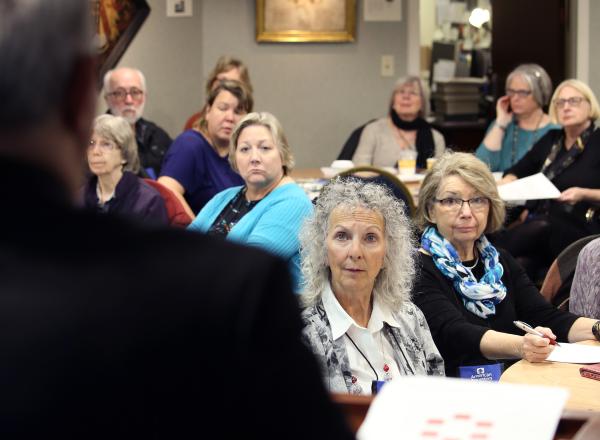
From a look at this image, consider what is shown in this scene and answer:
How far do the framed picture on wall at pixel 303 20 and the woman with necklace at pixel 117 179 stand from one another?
3.17 m

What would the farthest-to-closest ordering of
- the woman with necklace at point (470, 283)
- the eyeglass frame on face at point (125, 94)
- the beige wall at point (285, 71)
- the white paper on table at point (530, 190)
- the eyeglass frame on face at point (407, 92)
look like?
1. the beige wall at point (285, 71)
2. the eyeglass frame on face at point (407, 92)
3. the eyeglass frame on face at point (125, 94)
4. the white paper on table at point (530, 190)
5. the woman with necklace at point (470, 283)

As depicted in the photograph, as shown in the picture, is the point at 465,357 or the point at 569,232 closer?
the point at 465,357

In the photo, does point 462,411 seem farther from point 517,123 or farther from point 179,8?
point 179,8

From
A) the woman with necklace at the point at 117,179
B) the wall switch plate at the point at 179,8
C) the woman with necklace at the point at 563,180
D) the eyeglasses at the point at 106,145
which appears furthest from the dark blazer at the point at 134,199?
the wall switch plate at the point at 179,8

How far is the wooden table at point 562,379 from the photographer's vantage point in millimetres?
2525

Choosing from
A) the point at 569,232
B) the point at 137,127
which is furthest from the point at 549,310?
the point at 137,127

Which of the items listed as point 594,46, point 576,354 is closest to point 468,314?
point 576,354

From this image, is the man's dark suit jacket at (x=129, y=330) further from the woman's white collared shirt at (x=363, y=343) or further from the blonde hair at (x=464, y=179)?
the blonde hair at (x=464, y=179)

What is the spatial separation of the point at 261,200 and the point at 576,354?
63.7 inches

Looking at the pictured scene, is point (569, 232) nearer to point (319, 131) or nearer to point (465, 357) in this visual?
point (465, 357)

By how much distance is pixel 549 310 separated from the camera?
350 centimetres

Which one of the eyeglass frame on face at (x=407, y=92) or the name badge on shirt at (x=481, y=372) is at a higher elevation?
the eyeglass frame on face at (x=407, y=92)

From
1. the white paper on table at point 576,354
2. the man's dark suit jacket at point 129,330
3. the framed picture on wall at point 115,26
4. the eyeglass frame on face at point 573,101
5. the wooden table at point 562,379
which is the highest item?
the framed picture on wall at point 115,26

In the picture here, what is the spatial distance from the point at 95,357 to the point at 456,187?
3.18 m
